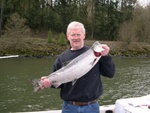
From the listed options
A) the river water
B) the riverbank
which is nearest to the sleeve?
the river water

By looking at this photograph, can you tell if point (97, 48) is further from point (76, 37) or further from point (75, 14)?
point (75, 14)

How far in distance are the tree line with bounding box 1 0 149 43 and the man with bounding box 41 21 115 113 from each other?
43853 mm

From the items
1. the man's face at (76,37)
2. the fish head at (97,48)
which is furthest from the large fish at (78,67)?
the man's face at (76,37)

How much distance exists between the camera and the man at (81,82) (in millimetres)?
3443

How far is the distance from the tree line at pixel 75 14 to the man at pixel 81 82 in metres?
43.9

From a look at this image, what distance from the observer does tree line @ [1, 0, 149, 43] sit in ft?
157

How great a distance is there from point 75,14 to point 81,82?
1845 inches

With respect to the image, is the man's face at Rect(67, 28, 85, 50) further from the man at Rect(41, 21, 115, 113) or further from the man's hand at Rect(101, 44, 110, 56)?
the man's hand at Rect(101, 44, 110, 56)

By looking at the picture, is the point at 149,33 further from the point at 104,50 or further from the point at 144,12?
the point at 104,50

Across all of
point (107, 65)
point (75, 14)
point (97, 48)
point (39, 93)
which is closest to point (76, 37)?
point (97, 48)

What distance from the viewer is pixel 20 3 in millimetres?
47562

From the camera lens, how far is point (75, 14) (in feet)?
163

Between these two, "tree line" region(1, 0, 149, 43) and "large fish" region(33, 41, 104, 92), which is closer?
"large fish" region(33, 41, 104, 92)

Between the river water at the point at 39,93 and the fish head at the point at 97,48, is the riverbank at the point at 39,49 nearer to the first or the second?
the river water at the point at 39,93
